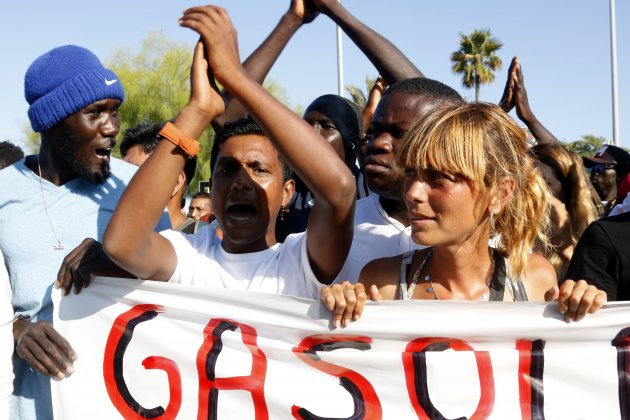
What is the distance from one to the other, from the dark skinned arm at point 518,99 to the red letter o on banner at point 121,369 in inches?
119

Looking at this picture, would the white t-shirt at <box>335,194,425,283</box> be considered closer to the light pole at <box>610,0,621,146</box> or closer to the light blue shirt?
the light blue shirt

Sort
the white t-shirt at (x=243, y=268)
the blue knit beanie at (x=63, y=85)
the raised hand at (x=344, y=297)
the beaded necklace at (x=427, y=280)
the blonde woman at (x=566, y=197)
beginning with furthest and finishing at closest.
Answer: the blonde woman at (x=566, y=197)
the blue knit beanie at (x=63, y=85)
the white t-shirt at (x=243, y=268)
the beaded necklace at (x=427, y=280)
the raised hand at (x=344, y=297)

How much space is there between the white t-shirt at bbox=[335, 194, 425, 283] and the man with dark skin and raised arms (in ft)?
0.61

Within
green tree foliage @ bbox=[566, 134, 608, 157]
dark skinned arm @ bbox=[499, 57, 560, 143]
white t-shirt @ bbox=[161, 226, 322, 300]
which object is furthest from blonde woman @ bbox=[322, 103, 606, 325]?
green tree foliage @ bbox=[566, 134, 608, 157]

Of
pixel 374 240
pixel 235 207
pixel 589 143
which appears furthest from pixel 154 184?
pixel 589 143

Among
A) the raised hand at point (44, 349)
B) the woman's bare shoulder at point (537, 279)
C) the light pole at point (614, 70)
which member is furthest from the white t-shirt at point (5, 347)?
the light pole at point (614, 70)

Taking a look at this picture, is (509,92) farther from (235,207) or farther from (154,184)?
(154,184)

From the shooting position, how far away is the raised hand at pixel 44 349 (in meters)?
2.68

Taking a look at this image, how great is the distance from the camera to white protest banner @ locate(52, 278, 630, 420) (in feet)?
7.77

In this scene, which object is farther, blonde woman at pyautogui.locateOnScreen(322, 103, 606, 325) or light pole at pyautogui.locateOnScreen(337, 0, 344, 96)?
light pole at pyautogui.locateOnScreen(337, 0, 344, 96)

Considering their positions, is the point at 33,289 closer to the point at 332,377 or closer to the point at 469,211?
the point at 332,377

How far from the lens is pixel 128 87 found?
30578mm

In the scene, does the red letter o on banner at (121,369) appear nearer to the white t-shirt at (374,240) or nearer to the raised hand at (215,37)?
the white t-shirt at (374,240)

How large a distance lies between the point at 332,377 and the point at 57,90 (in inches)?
61.9
